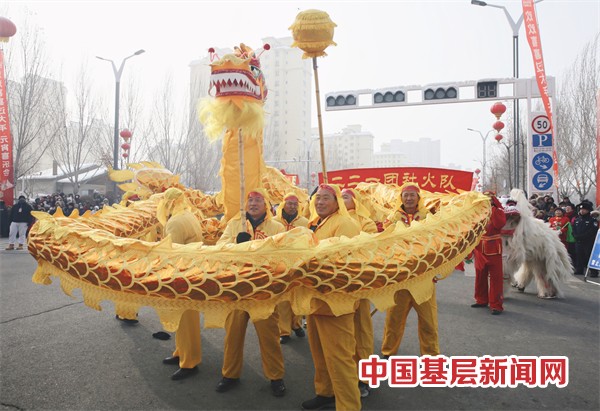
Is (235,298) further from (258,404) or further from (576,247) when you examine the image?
(576,247)

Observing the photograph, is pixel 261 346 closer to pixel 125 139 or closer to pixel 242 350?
pixel 242 350

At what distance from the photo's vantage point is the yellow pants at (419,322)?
129 inches

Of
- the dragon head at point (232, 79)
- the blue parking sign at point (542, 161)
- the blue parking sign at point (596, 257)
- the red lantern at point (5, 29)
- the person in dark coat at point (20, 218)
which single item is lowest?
the blue parking sign at point (596, 257)

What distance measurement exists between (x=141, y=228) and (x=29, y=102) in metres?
12.5

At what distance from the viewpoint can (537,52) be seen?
28.0 feet

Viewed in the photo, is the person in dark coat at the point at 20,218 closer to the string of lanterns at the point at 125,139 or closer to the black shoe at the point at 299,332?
the string of lanterns at the point at 125,139

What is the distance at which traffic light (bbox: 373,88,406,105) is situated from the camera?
9711 millimetres

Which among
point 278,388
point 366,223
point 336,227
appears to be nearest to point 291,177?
point 366,223

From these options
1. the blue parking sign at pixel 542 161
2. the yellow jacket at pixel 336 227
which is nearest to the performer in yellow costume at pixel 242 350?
the yellow jacket at pixel 336 227

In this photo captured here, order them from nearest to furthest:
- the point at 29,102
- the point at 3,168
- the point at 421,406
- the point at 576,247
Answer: the point at 421,406, the point at 576,247, the point at 3,168, the point at 29,102

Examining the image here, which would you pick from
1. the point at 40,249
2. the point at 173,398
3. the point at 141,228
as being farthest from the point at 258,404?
the point at 141,228

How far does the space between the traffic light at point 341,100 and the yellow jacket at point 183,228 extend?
718cm

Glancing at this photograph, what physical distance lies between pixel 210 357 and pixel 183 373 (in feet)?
1.44

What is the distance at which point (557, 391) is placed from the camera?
3002mm
